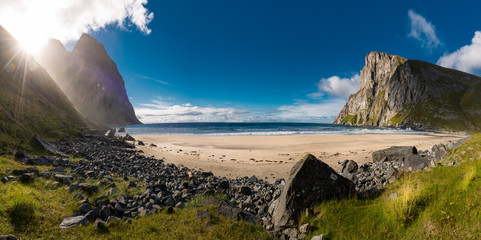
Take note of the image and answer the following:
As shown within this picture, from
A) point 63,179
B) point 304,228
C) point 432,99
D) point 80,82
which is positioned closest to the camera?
point 304,228

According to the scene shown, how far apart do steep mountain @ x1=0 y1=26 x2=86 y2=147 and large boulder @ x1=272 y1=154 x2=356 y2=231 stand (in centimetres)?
2101

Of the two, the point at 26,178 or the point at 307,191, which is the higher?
the point at 26,178

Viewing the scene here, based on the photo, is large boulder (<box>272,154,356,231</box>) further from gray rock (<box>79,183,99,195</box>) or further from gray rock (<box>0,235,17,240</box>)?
gray rock (<box>79,183,99,195</box>)

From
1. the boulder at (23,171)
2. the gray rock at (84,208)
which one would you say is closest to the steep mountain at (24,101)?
the boulder at (23,171)

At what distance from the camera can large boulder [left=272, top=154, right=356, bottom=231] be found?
20.2 ft

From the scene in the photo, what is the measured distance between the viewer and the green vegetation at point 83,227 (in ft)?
15.2

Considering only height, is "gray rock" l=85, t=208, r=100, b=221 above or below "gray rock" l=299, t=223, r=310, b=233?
above

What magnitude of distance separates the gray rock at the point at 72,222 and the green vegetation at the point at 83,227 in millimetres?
138

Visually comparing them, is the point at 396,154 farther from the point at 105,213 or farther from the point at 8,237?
the point at 8,237

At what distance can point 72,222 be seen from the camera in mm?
5223

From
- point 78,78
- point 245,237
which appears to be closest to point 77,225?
point 245,237

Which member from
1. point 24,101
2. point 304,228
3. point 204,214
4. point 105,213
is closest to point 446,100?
point 304,228

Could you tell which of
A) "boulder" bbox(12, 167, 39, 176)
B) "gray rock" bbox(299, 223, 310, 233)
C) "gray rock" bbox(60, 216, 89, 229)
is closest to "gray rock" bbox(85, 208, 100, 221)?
"gray rock" bbox(60, 216, 89, 229)

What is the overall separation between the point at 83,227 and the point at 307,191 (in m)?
6.94
